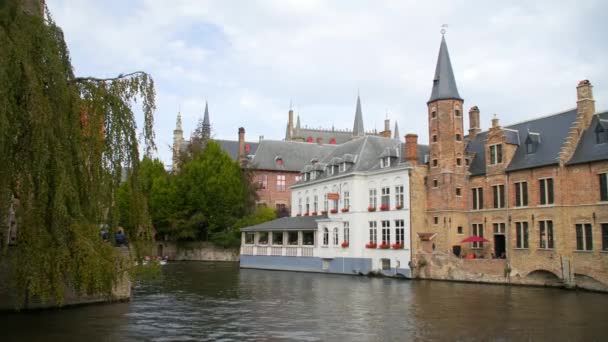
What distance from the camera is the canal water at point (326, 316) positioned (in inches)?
592

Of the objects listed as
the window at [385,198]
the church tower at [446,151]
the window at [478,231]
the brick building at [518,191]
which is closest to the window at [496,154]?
the brick building at [518,191]

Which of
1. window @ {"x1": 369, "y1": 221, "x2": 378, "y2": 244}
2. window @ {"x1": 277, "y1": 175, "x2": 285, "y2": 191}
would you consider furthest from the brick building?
window @ {"x1": 277, "y1": 175, "x2": 285, "y2": 191}

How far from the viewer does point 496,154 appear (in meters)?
33.7

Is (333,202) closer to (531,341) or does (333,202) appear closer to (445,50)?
(445,50)

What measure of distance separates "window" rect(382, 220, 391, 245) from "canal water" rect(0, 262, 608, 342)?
835 cm

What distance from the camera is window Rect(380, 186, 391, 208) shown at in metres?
37.3

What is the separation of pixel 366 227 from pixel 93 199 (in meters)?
26.8

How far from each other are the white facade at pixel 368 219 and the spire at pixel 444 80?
517cm

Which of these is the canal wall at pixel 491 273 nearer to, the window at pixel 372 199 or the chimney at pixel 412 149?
the window at pixel 372 199

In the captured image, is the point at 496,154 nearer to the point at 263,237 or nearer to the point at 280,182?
the point at 263,237

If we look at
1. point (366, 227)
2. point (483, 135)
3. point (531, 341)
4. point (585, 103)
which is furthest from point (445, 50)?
point (531, 341)

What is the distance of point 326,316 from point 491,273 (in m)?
15.9

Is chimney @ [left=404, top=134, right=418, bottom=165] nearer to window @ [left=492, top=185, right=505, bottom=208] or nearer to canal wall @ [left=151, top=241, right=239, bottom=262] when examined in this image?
window @ [left=492, top=185, right=505, bottom=208]

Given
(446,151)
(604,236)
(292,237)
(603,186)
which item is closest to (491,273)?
(604,236)
